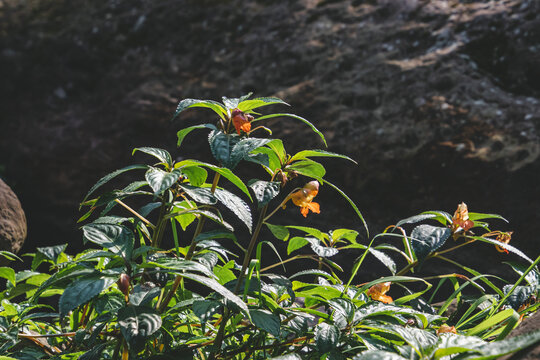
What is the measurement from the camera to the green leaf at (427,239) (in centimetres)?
96

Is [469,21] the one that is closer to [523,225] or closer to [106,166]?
[523,225]

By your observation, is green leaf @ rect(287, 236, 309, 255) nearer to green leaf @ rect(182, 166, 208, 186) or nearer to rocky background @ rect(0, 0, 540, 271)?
green leaf @ rect(182, 166, 208, 186)

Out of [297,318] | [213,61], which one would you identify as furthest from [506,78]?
[297,318]

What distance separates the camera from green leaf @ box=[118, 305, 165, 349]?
783 millimetres

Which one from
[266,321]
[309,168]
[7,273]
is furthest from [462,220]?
[7,273]

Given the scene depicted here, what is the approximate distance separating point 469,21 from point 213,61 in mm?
1374

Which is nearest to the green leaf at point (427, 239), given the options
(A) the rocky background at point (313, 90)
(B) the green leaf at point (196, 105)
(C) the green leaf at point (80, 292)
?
(B) the green leaf at point (196, 105)

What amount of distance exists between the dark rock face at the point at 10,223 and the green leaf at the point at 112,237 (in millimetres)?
985

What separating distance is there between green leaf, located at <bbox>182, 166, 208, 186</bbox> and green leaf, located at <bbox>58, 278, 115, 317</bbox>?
0.26m

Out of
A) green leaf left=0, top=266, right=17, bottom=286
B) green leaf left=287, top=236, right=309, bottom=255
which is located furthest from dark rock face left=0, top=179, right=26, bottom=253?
green leaf left=287, top=236, right=309, bottom=255

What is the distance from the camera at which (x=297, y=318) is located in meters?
1.00

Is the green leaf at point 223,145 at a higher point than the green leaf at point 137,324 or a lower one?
higher

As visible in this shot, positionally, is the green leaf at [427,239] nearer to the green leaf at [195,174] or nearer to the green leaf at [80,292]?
the green leaf at [195,174]

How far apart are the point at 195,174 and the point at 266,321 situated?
1.04 feet
